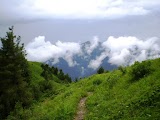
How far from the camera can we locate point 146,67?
31172 mm

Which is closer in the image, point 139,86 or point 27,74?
point 139,86

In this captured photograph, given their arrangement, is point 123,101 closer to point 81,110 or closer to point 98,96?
point 81,110

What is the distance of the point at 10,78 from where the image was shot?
149 ft

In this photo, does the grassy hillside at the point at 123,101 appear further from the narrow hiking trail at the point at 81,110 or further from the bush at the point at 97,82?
the bush at the point at 97,82

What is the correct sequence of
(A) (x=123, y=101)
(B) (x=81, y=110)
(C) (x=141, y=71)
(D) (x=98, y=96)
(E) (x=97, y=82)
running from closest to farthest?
(A) (x=123, y=101), (B) (x=81, y=110), (C) (x=141, y=71), (D) (x=98, y=96), (E) (x=97, y=82)

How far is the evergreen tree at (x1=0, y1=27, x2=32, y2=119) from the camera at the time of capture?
44.6 meters

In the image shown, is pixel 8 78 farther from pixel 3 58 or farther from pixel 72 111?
pixel 72 111

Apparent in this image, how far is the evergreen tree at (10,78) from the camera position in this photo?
4462cm

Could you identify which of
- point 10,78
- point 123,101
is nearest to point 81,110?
point 123,101

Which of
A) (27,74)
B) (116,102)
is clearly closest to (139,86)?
(116,102)

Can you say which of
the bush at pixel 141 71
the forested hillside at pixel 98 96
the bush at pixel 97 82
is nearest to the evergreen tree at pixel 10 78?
the forested hillside at pixel 98 96

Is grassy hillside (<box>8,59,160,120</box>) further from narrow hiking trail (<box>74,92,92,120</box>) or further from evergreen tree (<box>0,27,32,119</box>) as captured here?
evergreen tree (<box>0,27,32,119</box>)

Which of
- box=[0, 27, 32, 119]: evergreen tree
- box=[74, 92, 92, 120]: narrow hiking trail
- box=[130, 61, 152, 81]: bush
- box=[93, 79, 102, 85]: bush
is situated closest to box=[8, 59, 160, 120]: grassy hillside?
box=[130, 61, 152, 81]: bush

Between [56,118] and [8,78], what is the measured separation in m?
18.7
